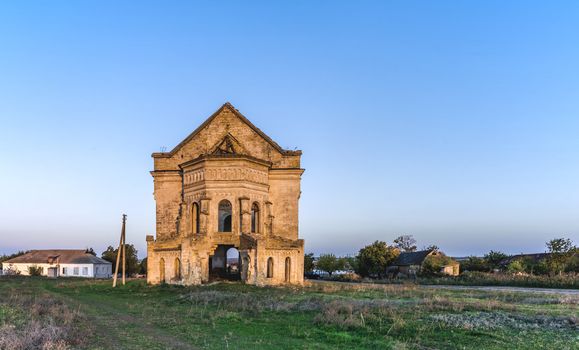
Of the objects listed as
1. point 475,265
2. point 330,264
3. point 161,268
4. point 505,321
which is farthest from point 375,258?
point 505,321

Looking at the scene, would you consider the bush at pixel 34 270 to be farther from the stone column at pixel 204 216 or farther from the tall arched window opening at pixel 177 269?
the stone column at pixel 204 216

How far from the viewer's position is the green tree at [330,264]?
221ft

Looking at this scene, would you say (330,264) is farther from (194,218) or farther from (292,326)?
(292,326)

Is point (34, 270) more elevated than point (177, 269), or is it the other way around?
point (177, 269)

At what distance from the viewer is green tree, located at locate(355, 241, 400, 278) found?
53.7m

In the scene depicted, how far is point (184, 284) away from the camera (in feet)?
99.0

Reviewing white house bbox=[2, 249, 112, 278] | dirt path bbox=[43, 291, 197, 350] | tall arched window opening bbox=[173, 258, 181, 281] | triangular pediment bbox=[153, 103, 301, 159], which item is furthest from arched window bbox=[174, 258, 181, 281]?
white house bbox=[2, 249, 112, 278]

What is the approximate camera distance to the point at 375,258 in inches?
2109

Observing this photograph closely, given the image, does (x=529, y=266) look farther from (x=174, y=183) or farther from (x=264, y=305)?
(x=264, y=305)

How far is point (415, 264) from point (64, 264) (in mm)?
47244

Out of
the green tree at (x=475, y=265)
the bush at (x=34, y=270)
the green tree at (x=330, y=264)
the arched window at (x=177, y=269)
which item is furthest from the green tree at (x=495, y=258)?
the bush at (x=34, y=270)

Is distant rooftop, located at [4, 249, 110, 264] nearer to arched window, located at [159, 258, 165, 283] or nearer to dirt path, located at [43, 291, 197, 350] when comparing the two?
arched window, located at [159, 258, 165, 283]

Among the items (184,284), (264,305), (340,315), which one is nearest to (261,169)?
(184,284)

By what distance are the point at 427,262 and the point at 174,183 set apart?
29.8 m
